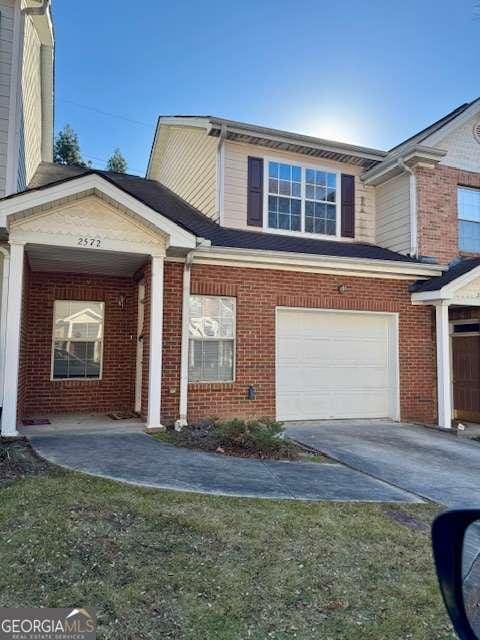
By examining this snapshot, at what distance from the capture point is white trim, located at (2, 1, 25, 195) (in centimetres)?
796

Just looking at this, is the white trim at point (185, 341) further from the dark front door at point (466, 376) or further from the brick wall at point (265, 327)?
the dark front door at point (466, 376)

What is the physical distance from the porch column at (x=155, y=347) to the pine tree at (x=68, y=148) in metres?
23.2

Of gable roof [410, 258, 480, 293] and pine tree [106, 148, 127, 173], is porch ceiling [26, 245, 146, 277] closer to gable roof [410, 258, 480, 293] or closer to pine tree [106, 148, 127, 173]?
gable roof [410, 258, 480, 293]

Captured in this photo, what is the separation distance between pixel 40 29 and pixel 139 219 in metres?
5.56

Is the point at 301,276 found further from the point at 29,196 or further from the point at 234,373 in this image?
the point at 29,196

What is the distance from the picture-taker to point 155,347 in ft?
26.1

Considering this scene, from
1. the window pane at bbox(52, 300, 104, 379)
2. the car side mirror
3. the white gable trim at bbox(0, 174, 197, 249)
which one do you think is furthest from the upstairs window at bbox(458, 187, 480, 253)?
the car side mirror

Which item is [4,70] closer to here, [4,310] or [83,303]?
[4,310]

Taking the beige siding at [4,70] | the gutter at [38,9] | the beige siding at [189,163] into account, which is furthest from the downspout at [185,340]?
the gutter at [38,9]

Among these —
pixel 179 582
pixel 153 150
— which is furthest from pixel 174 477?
pixel 153 150

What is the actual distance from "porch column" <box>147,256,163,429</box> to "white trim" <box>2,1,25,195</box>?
9.02ft

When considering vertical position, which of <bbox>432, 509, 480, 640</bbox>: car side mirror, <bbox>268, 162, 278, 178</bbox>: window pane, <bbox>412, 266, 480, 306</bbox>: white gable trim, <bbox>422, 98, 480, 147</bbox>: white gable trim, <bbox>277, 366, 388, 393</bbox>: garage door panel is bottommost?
<bbox>432, 509, 480, 640</bbox>: car side mirror

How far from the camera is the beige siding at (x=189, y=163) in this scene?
10914 millimetres

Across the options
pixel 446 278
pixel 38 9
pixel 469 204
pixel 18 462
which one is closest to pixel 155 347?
pixel 18 462
